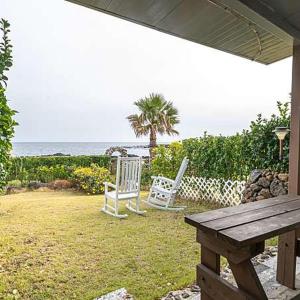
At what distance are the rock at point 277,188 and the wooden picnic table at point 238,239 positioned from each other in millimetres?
2327

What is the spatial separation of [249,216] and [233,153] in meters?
3.67

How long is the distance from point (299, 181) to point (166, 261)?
1.44 meters

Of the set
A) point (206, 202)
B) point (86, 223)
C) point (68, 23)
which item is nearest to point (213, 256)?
point (86, 223)

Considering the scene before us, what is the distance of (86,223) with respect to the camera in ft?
12.5

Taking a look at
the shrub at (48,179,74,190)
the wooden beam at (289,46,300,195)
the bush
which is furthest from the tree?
the shrub at (48,179,74,190)

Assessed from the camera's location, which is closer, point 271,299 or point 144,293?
point 271,299

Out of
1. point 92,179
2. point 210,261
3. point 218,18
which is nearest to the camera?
point 210,261

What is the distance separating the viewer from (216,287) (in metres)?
1.37

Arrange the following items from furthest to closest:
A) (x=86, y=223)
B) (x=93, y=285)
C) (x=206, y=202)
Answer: (x=206, y=202) < (x=86, y=223) < (x=93, y=285)

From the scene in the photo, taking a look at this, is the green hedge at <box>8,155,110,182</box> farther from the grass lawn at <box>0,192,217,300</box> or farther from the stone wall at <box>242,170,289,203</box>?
the stone wall at <box>242,170,289,203</box>

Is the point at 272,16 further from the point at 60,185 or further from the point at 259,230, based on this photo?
the point at 60,185

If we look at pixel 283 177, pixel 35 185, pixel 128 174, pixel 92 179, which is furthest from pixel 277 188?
pixel 35 185

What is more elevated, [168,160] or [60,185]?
[168,160]

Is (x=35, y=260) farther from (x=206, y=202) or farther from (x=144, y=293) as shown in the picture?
(x=206, y=202)
